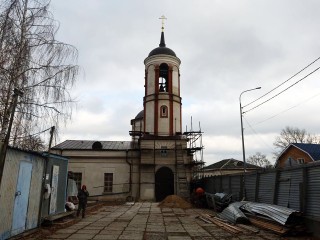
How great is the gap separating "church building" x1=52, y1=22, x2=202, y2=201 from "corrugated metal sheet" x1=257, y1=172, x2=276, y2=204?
14.6 m

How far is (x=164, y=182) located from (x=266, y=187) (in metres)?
17.0

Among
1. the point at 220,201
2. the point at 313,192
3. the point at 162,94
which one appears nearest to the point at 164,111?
the point at 162,94

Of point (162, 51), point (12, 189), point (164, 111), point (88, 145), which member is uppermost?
point (162, 51)

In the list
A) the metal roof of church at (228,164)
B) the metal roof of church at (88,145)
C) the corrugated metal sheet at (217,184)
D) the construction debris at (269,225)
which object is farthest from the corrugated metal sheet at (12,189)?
the metal roof of church at (228,164)

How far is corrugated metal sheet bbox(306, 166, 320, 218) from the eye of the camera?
10414 mm

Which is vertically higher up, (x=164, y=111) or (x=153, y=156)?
(x=164, y=111)

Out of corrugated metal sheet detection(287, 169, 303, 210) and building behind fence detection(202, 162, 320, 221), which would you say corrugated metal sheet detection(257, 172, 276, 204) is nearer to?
building behind fence detection(202, 162, 320, 221)

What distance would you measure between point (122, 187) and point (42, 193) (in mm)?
20357

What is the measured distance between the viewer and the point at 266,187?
48.7 feet

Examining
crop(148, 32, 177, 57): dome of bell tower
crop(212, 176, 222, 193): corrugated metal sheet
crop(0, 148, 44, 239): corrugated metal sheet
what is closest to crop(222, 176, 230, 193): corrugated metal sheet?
crop(212, 176, 222, 193): corrugated metal sheet

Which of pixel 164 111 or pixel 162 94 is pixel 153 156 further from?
pixel 162 94

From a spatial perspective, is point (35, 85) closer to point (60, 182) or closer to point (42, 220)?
point (42, 220)

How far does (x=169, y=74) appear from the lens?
32.8m

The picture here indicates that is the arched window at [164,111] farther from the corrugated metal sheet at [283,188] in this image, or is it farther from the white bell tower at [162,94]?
the corrugated metal sheet at [283,188]
